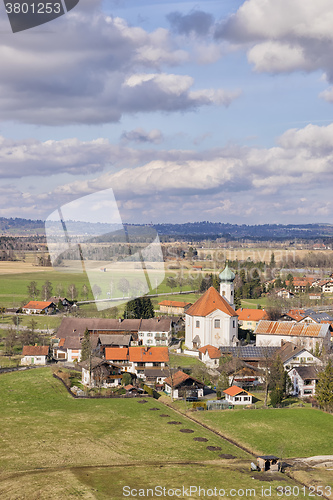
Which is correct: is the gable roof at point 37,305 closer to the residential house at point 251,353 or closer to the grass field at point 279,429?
the residential house at point 251,353

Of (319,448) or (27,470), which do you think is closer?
(27,470)

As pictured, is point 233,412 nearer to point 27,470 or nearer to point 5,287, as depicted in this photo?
point 27,470

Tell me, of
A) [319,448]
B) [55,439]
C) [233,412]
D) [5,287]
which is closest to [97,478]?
[55,439]

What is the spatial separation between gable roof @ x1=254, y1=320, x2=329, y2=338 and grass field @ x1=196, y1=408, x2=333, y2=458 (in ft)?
77.2

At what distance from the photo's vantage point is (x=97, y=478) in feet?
100

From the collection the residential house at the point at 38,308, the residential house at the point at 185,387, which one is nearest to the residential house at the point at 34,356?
the residential house at the point at 185,387

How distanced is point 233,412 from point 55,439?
53.4ft

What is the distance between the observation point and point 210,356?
66.2 metres

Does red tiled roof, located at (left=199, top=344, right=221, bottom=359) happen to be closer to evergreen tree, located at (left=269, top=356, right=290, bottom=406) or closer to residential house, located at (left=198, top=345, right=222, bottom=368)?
residential house, located at (left=198, top=345, right=222, bottom=368)

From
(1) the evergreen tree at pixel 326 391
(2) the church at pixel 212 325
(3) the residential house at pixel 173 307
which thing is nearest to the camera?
(1) the evergreen tree at pixel 326 391

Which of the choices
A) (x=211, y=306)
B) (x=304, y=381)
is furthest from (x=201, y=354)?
(x=304, y=381)

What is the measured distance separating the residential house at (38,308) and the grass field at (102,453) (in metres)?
54.2

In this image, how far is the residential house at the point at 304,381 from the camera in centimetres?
5519

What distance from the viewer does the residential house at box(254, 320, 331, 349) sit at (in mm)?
70875
